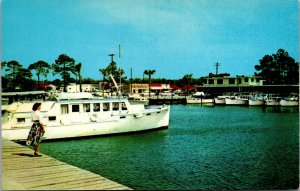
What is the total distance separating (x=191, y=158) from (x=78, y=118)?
6.67m

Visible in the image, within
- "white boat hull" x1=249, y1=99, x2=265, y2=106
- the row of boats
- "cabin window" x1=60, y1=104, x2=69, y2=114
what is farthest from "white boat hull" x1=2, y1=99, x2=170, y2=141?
"white boat hull" x1=249, y1=99, x2=265, y2=106

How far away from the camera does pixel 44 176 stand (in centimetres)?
732

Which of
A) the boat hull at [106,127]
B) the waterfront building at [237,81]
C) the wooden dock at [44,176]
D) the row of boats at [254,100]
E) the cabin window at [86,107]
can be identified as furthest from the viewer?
the waterfront building at [237,81]

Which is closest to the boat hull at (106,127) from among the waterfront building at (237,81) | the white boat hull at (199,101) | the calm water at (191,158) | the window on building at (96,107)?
the calm water at (191,158)

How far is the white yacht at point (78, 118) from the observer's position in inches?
639

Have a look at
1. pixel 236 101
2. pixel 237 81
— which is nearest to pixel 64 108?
pixel 236 101

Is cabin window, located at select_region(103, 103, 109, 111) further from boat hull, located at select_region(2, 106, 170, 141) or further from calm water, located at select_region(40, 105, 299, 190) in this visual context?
calm water, located at select_region(40, 105, 299, 190)

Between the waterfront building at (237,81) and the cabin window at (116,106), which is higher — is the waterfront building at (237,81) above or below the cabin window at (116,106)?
above

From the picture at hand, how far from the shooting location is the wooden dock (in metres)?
6.59

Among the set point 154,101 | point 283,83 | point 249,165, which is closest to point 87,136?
point 249,165

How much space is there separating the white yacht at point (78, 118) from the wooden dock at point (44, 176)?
7.32 meters

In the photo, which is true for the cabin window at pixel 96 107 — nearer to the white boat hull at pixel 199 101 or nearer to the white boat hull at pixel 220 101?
the white boat hull at pixel 220 101

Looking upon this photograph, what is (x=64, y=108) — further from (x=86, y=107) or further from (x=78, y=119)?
(x=86, y=107)

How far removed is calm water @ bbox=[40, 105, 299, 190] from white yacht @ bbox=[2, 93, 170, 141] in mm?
515
